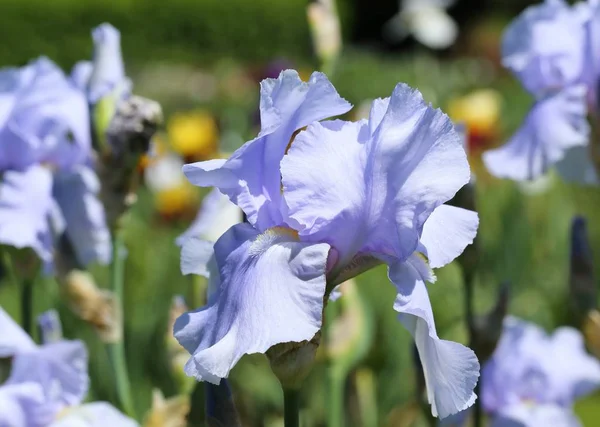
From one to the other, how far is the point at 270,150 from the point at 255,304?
0.12 metres

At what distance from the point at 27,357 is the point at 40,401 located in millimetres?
45

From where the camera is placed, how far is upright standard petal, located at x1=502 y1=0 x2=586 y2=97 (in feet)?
3.37

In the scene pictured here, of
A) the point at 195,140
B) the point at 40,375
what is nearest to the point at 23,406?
the point at 40,375

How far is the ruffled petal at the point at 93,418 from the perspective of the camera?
79 centimetres

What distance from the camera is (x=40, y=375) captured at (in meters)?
0.80

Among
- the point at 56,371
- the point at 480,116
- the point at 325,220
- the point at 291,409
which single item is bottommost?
the point at 480,116

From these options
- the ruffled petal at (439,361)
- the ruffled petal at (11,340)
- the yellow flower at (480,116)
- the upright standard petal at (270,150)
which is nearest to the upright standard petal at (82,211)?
the ruffled petal at (11,340)

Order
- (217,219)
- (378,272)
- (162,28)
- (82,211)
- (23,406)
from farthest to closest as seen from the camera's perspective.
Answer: (162,28)
(378,272)
(82,211)
(217,219)
(23,406)

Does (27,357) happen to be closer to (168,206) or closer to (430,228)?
(430,228)

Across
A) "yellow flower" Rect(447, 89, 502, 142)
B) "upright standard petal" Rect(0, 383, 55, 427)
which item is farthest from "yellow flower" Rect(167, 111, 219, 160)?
"upright standard petal" Rect(0, 383, 55, 427)

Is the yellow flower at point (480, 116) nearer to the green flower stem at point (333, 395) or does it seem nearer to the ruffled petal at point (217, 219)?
the green flower stem at point (333, 395)

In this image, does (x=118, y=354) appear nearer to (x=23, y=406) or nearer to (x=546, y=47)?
(x=23, y=406)

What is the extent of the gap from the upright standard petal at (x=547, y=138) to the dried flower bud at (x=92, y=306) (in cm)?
48

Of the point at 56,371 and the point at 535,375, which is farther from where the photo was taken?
the point at 535,375
